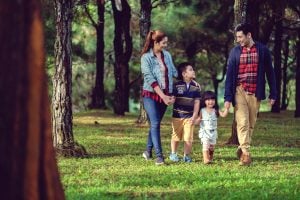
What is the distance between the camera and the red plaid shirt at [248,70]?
9.91 m

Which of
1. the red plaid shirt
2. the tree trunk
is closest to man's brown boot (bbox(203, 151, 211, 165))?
the red plaid shirt

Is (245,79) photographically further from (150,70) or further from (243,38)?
(150,70)

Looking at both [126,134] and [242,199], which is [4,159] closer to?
[242,199]

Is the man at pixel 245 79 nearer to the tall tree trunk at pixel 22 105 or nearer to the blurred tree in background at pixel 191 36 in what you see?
the tall tree trunk at pixel 22 105

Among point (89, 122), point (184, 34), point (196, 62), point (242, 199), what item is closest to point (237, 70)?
point (242, 199)

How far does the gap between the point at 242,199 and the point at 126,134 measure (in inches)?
377

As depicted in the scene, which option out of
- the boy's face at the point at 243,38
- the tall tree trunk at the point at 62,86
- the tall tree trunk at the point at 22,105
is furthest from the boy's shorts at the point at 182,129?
the tall tree trunk at the point at 22,105

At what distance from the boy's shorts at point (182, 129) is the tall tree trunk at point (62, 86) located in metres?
1.68

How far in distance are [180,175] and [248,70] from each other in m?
2.06

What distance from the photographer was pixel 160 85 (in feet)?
33.0

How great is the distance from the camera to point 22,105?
13.2ft

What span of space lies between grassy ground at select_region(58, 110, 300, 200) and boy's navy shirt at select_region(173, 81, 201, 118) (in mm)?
808

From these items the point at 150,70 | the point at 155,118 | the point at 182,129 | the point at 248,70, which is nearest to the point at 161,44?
the point at 150,70

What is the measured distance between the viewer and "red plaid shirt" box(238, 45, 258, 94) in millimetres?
Result: 9914
